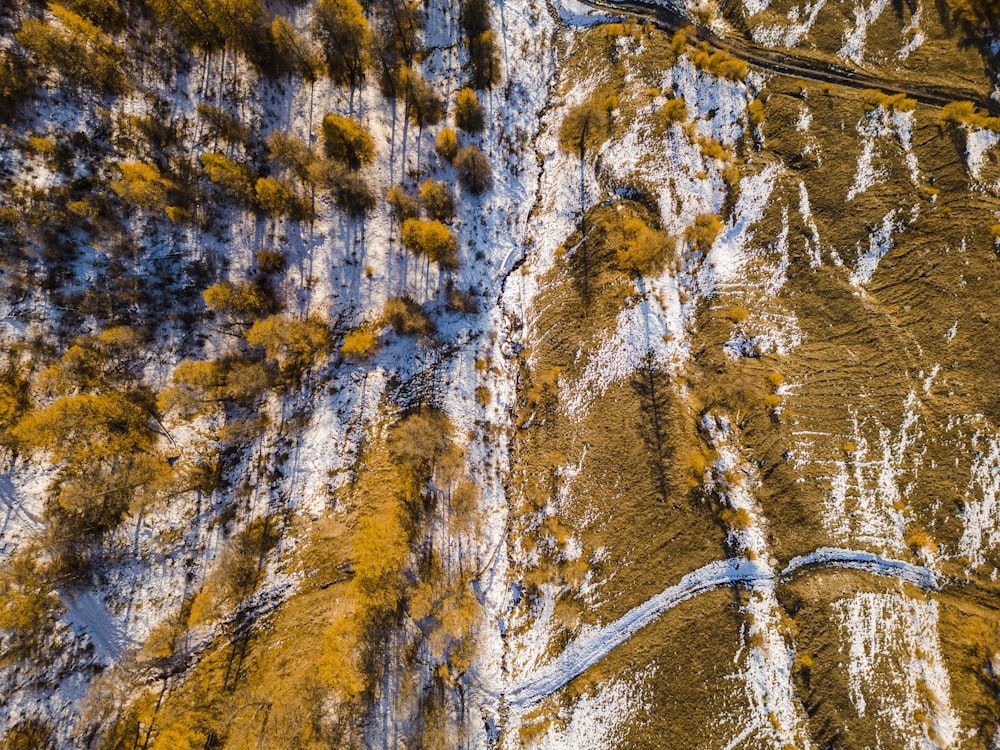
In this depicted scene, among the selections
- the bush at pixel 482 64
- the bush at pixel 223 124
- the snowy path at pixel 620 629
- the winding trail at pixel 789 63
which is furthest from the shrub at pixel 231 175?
the snowy path at pixel 620 629

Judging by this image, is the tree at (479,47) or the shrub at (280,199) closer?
the shrub at (280,199)

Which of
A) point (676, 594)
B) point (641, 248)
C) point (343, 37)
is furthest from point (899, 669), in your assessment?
point (343, 37)

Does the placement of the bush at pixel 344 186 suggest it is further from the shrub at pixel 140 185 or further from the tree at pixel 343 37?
the shrub at pixel 140 185

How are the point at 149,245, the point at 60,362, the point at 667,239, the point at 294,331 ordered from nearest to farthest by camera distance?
1. the point at 60,362
2. the point at 149,245
3. the point at 294,331
4. the point at 667,239

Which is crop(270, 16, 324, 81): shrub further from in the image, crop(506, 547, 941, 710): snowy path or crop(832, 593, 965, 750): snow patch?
crop(832, 593, 965, 750): snow patch

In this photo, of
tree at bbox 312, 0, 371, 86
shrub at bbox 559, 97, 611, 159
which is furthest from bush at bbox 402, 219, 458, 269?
shrub at bbox 559, 97, 611, 159

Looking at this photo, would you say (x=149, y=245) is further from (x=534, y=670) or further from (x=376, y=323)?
(x=534, y=670)

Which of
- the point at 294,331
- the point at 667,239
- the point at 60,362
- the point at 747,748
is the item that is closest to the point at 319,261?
the point at 294,331
